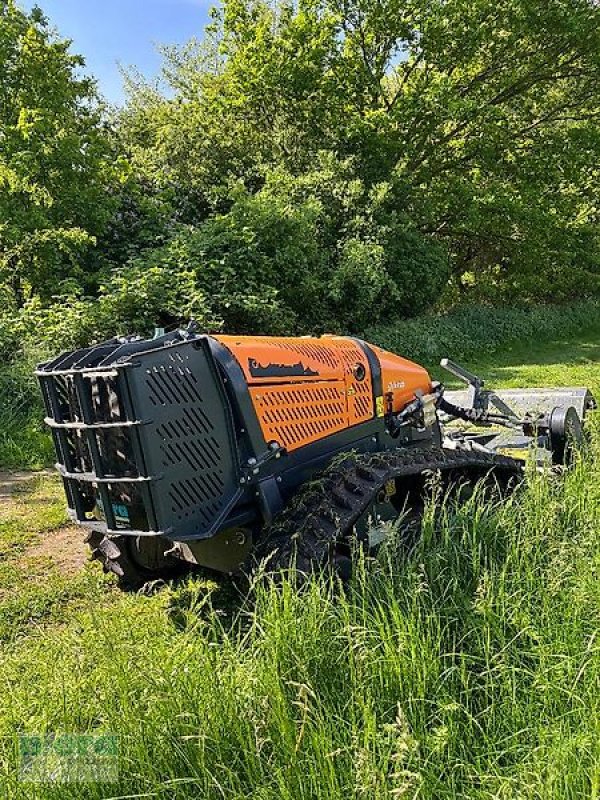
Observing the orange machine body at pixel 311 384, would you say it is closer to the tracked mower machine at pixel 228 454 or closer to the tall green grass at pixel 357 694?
the tracked mower machine at pixel 228 454

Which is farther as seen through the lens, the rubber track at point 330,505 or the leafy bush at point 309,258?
the leafy bush at point 309,258

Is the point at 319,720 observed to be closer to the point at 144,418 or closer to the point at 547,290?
the point at 144,418

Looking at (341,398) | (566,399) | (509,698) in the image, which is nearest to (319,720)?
(509,698)

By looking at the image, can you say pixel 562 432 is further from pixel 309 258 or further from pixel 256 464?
pixel 309 258

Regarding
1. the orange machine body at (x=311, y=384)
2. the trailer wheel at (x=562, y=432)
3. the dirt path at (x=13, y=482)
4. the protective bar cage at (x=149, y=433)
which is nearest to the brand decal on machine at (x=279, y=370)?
the orange machine body at (x=311, y=384)

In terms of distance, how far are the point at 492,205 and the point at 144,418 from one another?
49.2ft

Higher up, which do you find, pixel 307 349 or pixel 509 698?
pixel 307 349

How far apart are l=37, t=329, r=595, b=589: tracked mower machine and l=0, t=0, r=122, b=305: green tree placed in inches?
272

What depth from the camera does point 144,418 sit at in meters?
2.62

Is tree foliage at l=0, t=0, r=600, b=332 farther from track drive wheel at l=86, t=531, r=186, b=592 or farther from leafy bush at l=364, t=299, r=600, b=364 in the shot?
track drive wheel at l=86, t=531, r=186, b=592

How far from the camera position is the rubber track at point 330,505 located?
281 cm

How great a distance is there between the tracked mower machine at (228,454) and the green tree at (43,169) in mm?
6914

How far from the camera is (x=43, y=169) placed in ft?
31.8

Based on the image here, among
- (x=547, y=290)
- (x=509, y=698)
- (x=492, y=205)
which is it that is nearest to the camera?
(x=509, y=698)
